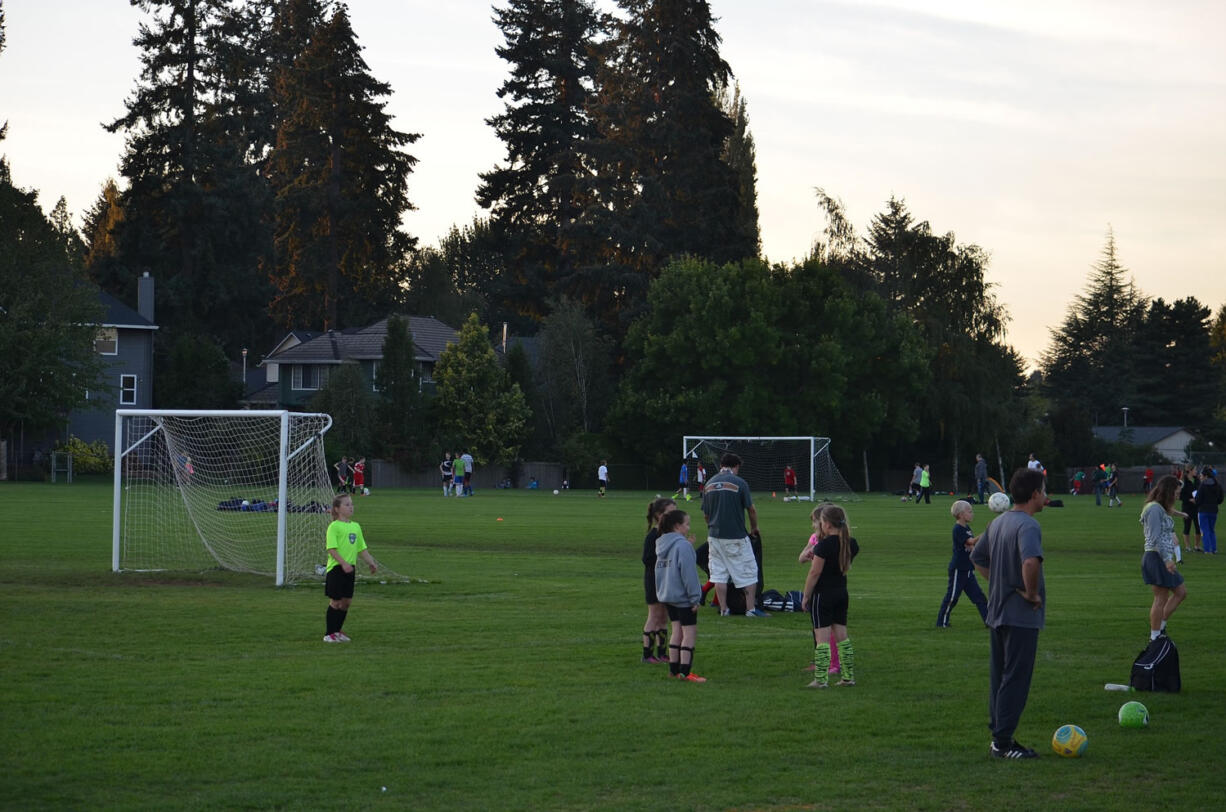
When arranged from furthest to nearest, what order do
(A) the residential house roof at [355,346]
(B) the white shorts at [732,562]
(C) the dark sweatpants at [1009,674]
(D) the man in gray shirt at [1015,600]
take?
(A) the residential house roof at [355,346] < (B) the white shorts at [732,562] < (C) the dark sweatpants at [1009,674] < (D) the man in gray shirt at [1015,600]

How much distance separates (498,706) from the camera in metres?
11.2

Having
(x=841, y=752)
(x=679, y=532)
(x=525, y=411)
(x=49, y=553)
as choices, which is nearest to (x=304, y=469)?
(x=49, y=553)

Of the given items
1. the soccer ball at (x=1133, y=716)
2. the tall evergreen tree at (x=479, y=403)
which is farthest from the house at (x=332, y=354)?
the soccer ball at (x=1133, y=716)

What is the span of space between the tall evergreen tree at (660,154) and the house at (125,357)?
24272 millimetres

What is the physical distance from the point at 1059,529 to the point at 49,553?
2552 centimetres

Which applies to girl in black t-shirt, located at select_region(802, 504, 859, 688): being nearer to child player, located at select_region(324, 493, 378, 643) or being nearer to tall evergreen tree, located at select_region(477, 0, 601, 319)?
child player, located at select_region(324, 493, 378, 643)

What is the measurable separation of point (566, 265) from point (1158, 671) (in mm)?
73628

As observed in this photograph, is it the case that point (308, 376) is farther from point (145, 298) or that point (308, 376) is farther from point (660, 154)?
point (660, 154)

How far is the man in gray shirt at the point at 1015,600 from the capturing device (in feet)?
29.6

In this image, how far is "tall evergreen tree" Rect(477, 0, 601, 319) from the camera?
289 ft

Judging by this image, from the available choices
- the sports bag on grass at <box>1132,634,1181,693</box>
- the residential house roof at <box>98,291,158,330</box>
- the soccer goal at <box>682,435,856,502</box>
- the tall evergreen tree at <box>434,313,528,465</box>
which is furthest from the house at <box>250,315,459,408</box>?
the sports bag on grass at <box>1132,634,1181,693</box>

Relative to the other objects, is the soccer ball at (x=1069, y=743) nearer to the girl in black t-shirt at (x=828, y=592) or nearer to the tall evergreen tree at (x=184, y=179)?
the girl in black t-shirt at (x=828, y=592)

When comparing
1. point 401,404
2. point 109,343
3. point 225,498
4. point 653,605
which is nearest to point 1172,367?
point 401,404

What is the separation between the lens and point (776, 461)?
67562 mm
